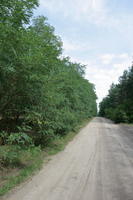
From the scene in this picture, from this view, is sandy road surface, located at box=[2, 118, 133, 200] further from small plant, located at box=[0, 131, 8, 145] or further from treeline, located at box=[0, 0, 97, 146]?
small plant, located at box=[0, 131, 8, 145]

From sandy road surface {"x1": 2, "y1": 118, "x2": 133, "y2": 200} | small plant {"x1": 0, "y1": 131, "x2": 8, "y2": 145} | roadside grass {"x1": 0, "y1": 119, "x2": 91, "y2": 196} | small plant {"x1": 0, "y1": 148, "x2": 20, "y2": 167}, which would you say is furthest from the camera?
small plant {"x1": 0, "y1": 148, "x2": 20, "y2": 167}

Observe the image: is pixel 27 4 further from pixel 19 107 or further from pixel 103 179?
pixel 103 179

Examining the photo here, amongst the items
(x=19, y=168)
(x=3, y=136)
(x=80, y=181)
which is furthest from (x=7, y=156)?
(x=80, y=181)

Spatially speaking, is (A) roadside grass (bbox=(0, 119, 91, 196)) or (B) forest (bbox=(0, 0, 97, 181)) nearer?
(A) roadside grass (bbox=(0, 119, 91, 196))

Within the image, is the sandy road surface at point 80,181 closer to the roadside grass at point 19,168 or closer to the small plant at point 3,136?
the roadside grass at point 19,168

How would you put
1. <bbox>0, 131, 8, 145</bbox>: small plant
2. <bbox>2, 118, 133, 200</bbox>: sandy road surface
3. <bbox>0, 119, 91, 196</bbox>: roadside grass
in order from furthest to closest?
<bbox>0, 131, 8, 145</bbox>: small plant
<bbox>0, 119, 91, 196</bbox>: roadside grass
<bbox>2, 118, 133, 200</bbox>: sandy road surface

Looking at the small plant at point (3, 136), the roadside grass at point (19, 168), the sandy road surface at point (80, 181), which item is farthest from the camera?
the small plant at point (3, 136)

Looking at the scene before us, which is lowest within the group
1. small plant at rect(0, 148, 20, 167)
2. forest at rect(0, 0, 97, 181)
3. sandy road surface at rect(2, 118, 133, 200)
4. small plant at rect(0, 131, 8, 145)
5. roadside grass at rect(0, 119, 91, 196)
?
sandy road surface at rect(2, 118, 133, 200)

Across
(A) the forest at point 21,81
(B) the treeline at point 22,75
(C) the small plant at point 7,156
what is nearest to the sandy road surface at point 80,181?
(C) the small plant at point 7,156

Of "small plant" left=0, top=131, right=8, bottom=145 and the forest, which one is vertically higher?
the forest

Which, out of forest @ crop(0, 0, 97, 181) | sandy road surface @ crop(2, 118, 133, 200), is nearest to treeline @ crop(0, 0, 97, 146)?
forest @ crop(0, 0, 97, 181)

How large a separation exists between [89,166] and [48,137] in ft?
7.76

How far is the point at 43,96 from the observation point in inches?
215

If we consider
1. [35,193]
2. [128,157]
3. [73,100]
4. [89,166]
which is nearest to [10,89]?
[35,193]
